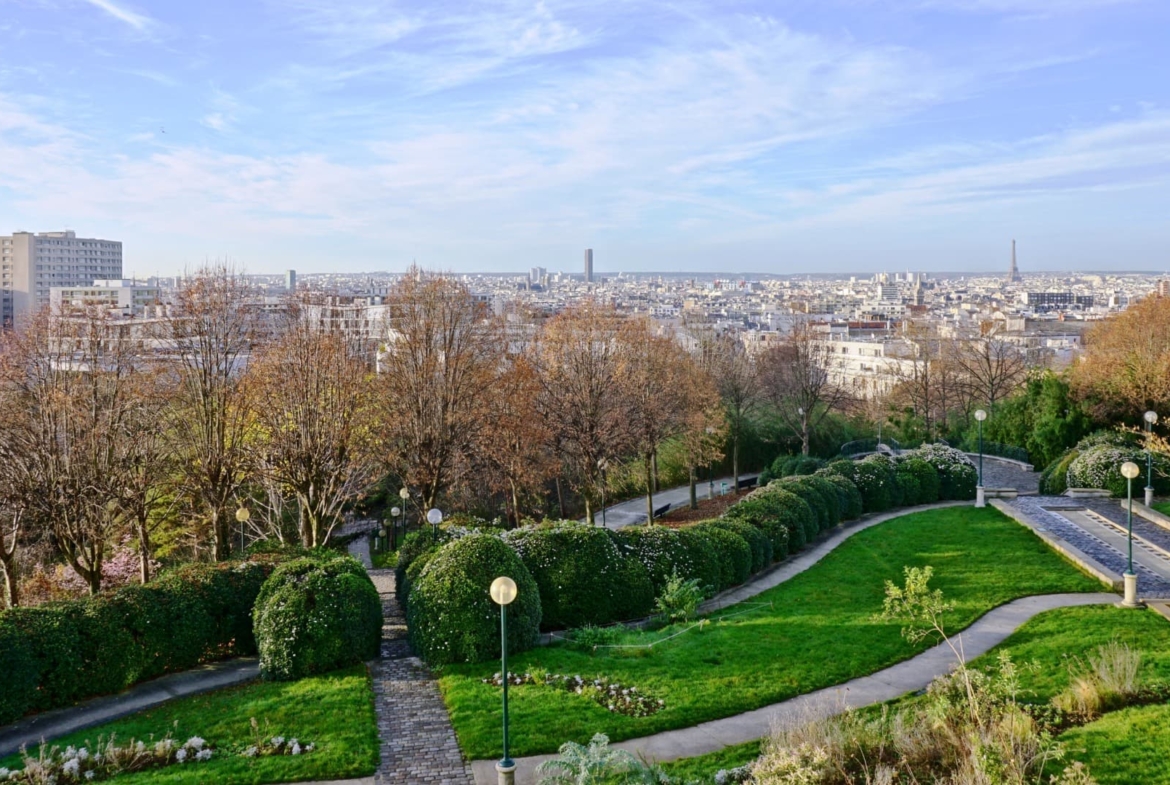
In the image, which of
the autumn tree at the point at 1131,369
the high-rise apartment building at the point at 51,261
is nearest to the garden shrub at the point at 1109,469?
the autumn tree at the point at 1131,369

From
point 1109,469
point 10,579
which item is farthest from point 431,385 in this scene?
point 1109,469

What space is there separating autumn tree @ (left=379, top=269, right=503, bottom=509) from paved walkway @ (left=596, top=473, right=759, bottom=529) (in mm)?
8919

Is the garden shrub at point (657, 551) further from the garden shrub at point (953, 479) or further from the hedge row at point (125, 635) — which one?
the garden shrub at point (953, 479)

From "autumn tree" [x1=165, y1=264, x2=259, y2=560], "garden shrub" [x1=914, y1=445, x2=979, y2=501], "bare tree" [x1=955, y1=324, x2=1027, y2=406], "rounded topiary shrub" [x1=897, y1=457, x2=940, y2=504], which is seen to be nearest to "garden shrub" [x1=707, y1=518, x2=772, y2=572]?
"rounded topiary shrub" [x1=897, y1=457, x2=940, y2=504]

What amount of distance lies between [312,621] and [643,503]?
1030 inches

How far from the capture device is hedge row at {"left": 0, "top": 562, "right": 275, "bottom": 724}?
12062mm

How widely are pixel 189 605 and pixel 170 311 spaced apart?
1122 centimetres

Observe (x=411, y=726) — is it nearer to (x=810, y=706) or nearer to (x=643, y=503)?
(x=810, y=706)

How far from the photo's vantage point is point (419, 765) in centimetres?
1046

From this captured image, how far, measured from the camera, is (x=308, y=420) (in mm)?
21109

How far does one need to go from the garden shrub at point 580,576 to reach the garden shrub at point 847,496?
1056 centimetres

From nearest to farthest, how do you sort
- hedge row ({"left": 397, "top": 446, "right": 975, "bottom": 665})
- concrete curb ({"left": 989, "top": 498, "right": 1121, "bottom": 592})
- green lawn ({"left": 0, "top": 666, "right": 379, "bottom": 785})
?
green lawn ({"left": 0, "top": 666, "right": 379, "bottom": 785}), hedge row ({"left": 397, "top": 446, "right": 975, "bottom": 665}), concrete curb ({"left": 989, "top": 498, "right": 1121, "bottom": 592})

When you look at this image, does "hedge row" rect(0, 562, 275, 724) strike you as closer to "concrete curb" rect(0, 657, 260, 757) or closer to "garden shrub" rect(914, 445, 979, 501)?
"concrete curb" rect(0, 657, 260, 757)

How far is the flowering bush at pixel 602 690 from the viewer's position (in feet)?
39.0
